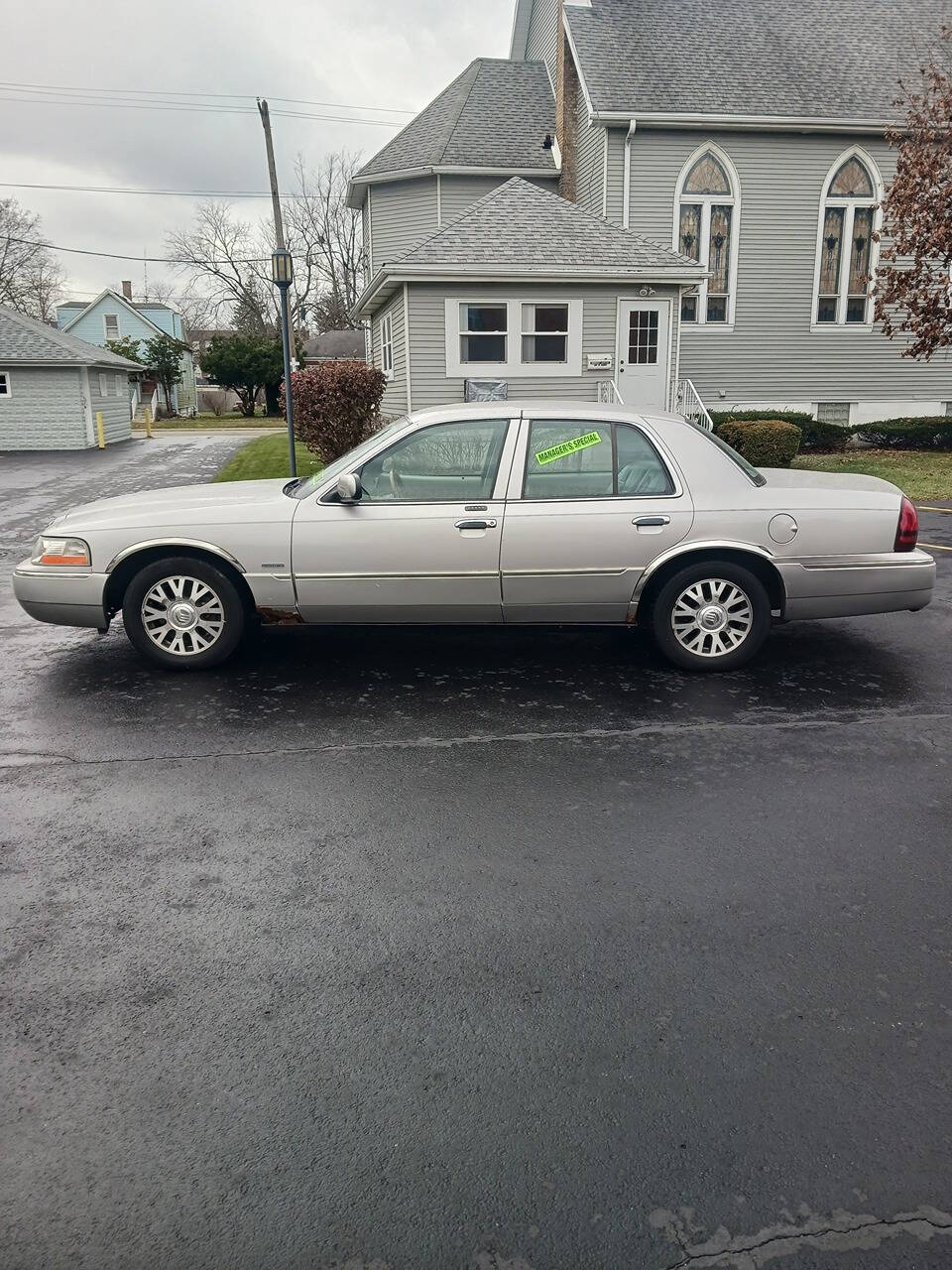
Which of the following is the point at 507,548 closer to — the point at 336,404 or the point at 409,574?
the point at 409,574

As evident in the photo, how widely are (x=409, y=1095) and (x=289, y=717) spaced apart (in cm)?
312

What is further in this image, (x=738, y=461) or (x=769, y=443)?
(x=769, y=443)

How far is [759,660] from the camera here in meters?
6.54

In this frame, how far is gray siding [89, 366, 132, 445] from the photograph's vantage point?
102 ft

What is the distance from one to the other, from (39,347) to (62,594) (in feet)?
88.0

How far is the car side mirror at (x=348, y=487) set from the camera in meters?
5.82

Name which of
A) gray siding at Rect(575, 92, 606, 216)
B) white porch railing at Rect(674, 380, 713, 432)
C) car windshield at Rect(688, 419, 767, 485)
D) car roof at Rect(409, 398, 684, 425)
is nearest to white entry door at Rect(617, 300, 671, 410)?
white porch railing at Rect(674, 380, 713, 432)

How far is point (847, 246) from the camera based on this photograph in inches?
864

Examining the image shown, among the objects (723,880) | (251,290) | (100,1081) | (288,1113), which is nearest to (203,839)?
(100,1081)

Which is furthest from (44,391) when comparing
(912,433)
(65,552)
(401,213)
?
(65,552)

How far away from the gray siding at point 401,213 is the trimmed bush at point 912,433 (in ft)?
38.3

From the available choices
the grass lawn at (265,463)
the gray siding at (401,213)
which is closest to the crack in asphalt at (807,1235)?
the grass lawn at (265,463)

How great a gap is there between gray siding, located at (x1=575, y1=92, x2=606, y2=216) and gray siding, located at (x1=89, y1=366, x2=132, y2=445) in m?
16.2

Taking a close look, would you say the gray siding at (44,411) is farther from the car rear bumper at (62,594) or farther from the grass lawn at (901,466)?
the car rear bumper at (62,594)
